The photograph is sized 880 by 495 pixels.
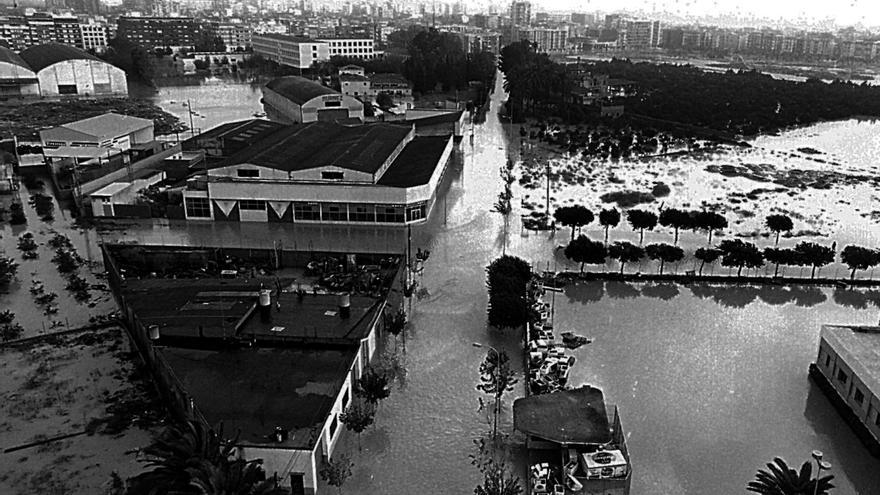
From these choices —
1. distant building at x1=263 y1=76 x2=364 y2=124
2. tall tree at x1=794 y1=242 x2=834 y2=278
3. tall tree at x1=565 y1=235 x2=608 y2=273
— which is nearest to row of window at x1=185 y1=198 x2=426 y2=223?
tall tree at x1=565 y1=235 x2=608 y2=273

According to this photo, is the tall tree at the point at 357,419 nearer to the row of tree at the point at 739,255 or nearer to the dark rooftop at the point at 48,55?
the row of tree at the point at 739,255

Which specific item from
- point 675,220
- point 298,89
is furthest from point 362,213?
point 298,89

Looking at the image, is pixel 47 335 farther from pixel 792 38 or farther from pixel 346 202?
pixel 792 38

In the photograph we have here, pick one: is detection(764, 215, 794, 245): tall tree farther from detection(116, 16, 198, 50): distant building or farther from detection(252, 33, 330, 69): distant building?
detection(116, 16, 198, 50): distant building

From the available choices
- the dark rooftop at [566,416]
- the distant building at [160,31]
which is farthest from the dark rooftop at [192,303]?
the distant building at [160,31]

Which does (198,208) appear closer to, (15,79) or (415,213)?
(415,213)

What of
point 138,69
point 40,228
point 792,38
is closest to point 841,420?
point 40,228

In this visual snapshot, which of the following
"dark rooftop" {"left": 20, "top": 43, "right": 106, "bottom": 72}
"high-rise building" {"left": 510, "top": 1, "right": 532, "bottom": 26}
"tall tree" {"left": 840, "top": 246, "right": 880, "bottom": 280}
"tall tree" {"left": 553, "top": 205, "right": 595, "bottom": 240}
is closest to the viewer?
"tall tree" {"left": 840, "top": 246, "right": 880, "bottom": 280}
